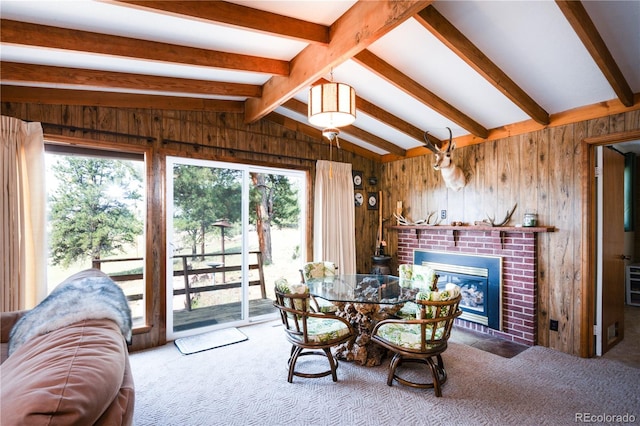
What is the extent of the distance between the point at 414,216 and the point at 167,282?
3.52 m

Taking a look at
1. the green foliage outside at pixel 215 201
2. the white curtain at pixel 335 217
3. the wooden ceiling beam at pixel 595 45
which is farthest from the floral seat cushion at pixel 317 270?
the wooden ceiling beam at pixel 595 45

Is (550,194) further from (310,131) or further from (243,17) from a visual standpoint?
(243,17)

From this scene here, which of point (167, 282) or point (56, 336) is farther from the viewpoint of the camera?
point (167, 282)

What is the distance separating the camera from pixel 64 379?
94cm

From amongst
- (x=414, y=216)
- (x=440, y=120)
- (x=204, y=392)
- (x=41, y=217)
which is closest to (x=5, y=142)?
(x=41, y=217)

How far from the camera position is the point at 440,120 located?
3.85 metres

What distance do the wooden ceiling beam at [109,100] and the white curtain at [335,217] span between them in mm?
1607

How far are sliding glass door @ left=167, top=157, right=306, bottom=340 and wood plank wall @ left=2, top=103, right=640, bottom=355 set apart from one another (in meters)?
0.18

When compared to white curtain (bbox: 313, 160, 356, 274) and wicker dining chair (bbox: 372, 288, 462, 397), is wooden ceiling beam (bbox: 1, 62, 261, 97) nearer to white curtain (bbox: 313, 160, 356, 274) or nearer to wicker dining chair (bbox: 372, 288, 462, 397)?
white curtain (bbox: 313, 160, 356, 274)

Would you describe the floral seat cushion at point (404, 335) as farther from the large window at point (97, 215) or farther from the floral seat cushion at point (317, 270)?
the large window at point (97, 215)

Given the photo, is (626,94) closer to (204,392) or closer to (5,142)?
(204,392)

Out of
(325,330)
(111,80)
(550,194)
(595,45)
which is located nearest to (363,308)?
(325,330)

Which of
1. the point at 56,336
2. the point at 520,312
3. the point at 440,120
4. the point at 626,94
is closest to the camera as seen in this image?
the point at 56,336

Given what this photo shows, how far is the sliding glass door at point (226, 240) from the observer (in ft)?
12.3
